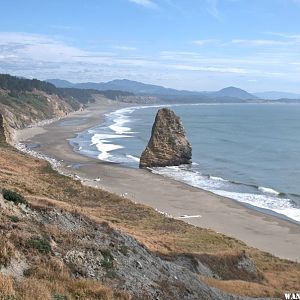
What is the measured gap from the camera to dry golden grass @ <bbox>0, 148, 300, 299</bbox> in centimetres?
2019

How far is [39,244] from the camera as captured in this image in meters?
14.6

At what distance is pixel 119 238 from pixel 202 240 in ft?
42.9

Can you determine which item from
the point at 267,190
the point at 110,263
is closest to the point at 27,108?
the point at 267,190

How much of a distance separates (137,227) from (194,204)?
1547 cm

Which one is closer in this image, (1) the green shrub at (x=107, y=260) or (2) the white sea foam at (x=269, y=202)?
(1) the green shrub at (x=107, y=260)

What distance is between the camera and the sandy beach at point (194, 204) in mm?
37281

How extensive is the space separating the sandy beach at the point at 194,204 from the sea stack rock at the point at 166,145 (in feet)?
15.7

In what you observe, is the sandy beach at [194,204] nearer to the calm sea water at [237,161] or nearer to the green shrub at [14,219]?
the calm sea water at [237,161]

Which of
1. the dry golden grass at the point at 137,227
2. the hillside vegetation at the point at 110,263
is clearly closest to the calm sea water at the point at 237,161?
the dry golden grass at the point at 137,227

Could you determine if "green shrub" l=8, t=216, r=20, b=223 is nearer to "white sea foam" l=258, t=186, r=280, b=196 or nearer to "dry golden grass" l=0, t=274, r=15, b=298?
"dry golden grass" l=0, t=274, r=15, b=298

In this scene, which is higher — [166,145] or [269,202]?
[166,145]

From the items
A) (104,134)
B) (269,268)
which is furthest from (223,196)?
(104,134)

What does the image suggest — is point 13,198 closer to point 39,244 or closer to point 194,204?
point 39,244

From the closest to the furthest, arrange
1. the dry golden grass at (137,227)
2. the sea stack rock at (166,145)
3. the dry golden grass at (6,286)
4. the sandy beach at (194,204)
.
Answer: the dry golden grass at (6,286) < the dry golden grass at (137,227) < the sandy beach at (194,204) < the sea stack rock at (166,145)
